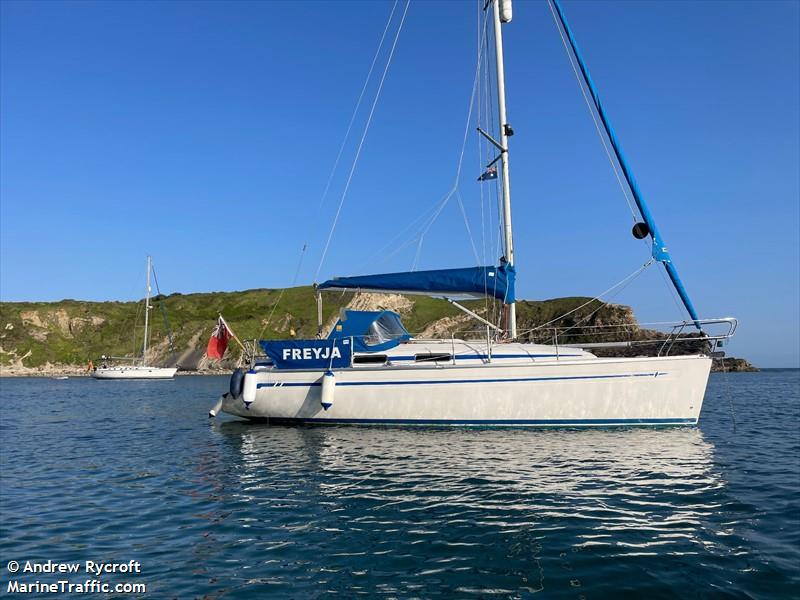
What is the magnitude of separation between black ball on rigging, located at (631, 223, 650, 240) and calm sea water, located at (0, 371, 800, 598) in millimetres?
6122

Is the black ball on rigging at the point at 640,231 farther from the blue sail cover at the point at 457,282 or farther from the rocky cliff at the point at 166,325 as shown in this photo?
the rocky cliff at the point at 166,325

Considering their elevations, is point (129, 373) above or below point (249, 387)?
below

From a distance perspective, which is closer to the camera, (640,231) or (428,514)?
(428,514)

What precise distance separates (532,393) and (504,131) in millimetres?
9599

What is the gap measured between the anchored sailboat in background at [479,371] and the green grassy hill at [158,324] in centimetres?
7128

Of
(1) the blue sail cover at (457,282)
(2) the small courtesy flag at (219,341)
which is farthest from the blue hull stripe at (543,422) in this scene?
(2) the small courtesy flag at (219,341)

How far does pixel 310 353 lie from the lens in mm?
18109

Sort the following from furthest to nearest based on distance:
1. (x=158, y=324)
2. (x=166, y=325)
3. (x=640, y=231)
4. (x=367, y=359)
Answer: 1. (x=158, y=324)
2. (x=166, y=325)
3. (x=367, y=359)
4. (x=640, y=231)

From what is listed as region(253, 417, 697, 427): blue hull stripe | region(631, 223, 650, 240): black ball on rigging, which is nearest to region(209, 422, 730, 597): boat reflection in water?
region(253, 417, 697, 427): blue hull stripe

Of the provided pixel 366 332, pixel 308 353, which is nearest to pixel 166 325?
pixel 308 353

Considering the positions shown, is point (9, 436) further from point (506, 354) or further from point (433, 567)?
point (433, 567)

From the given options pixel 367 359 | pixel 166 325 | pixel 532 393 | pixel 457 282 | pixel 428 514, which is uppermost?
pixel 166 325

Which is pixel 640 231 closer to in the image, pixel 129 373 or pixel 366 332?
pixel 366 332

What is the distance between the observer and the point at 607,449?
1307 cm
